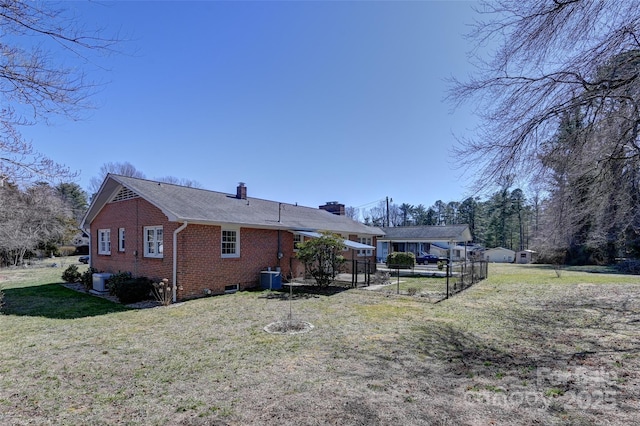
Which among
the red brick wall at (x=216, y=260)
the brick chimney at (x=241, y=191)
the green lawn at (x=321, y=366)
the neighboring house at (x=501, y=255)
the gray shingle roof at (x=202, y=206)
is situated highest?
the brick chimney at (x=241, y=191)

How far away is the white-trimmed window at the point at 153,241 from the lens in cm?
1291

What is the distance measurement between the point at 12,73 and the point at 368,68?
11032 mm

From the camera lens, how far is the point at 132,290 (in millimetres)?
11516

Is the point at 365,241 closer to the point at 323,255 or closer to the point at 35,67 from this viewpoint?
the point at 323,255

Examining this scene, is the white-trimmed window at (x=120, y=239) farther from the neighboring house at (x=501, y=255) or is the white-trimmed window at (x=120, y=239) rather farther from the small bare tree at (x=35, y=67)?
the neighboring house at (x=501, y=255)

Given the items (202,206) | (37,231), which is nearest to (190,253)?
(202,206)

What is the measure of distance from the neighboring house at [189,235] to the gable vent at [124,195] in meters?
0.03

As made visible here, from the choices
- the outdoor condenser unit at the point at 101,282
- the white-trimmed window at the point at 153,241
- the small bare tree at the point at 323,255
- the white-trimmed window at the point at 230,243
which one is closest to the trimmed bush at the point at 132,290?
the white-trimmed window at the point at 153,241

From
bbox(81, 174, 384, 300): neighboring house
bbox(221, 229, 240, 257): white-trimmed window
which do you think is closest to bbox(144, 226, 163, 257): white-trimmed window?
bbox(81, 174, 384, 300): neighboring house

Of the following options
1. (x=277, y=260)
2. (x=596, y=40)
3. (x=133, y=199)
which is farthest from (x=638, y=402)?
(x=133, y=199)

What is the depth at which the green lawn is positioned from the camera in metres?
3.98

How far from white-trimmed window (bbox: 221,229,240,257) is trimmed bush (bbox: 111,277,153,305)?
2.95 metres

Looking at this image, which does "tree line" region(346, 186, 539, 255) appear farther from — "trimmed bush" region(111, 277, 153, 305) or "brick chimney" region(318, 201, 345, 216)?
→ "trimmed bush" region(111, 277, 153, 305)

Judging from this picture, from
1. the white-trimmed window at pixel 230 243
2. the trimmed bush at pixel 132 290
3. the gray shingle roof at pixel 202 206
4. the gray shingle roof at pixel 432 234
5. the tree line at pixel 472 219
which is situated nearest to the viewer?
the trimmed bush at pixel 132 290
